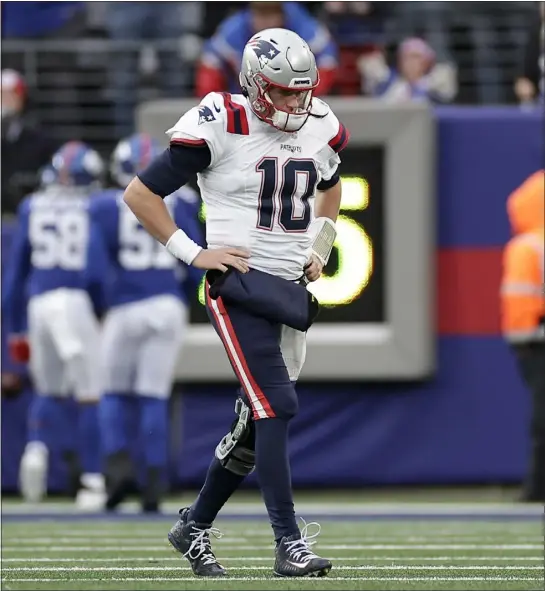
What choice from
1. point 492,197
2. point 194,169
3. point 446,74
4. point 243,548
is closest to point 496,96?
point 446,74

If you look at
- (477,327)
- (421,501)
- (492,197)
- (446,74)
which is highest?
(446,74)

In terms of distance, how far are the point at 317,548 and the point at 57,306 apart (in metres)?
3.23

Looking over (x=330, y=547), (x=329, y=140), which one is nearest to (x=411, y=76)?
(x=330, y=547)

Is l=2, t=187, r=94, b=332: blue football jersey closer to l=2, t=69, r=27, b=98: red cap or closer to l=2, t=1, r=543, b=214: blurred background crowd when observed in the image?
l=2, t=1, r=543, b=214: blurred background crowd

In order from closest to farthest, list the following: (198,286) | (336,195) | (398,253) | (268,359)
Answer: (268,359)
(336,195)
(198,286)
(398,253)

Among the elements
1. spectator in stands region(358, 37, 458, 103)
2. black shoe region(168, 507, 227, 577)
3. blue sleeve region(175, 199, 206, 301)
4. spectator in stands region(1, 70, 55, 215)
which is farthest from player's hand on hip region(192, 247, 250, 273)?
spectator in stands region(358, 37, 458, 103)

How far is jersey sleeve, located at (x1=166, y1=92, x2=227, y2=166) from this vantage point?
5305 millimetres

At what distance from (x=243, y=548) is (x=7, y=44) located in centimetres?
699

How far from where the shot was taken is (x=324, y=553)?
6.51 meters

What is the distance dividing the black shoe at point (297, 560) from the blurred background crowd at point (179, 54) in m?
6.80

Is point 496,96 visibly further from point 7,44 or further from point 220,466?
point 220,466

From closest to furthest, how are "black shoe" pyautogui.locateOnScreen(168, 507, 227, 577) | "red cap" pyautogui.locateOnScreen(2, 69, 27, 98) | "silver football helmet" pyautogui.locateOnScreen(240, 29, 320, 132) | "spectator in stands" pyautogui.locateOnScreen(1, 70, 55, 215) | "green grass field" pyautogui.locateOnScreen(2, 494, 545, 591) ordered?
"green grass field" pyautogui.locateOnScreen(2, 494, 545, 591)
"silver football helmet" pyautogui.locateOnScreen(240, 29, 320, 132)
"black shoe" pyautogui.locateOnScreen(168, 507, 227, 577)
"spectator in stands" pyautogui.locateOnScreen(1, 70, 55, 215)
"red cap" pyautogui.locateOnScreen(2, 69, 27, 98)

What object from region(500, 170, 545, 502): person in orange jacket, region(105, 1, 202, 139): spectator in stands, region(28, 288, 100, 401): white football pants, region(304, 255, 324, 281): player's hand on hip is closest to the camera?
region(304, 255, 324, 281): player's hand on hip

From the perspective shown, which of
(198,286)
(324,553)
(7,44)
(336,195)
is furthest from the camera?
(7,44)
